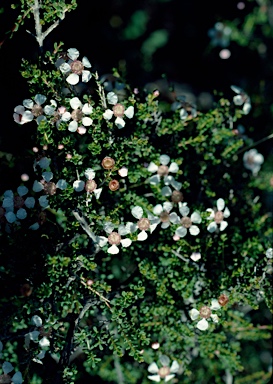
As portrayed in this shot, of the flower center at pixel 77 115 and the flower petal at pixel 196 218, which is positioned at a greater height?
the flower center at pixel 77 115

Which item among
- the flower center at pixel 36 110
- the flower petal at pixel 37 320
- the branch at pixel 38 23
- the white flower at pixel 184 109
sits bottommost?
the flower petal at pixel 37 320

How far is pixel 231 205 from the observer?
95.3 inches

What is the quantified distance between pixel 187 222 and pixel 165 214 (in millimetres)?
98

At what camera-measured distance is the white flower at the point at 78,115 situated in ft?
6.10

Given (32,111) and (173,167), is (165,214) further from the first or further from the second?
(32,111)

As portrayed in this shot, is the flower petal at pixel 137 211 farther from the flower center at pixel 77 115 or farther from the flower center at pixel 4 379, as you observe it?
the flower center at pixel 4 379

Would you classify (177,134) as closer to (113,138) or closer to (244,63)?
(113,138)

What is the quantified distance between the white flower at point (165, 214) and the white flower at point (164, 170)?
0.30ft

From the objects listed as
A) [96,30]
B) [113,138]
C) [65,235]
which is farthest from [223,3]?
[65,235]

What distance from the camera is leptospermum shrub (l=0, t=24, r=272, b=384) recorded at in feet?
6.11

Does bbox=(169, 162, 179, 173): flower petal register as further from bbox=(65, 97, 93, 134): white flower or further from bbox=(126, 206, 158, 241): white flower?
bbox=(65, 97, 93, 134): white flower

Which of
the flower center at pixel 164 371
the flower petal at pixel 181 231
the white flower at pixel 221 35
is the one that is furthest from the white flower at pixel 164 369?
the white flower at pixel 221 35

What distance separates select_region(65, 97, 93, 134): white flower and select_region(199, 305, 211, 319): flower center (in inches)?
32.8

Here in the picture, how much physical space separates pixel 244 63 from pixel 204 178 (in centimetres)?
191
